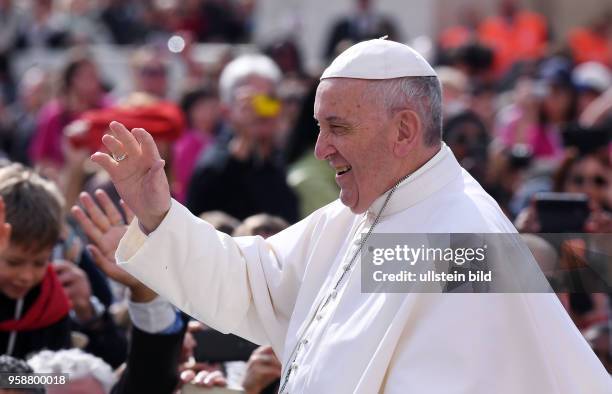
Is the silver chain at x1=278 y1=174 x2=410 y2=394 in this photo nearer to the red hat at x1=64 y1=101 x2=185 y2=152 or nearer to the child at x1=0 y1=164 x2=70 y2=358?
the child at x1=0 y1=164 x2=70 y2=358

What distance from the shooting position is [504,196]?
7.80m

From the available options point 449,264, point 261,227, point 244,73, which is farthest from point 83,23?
point 449,264

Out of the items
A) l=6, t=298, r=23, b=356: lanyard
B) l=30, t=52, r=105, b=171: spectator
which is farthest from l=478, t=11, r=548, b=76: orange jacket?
l=6, t=298, r=23, b=356: lanyard

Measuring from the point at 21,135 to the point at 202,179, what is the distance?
176 inches

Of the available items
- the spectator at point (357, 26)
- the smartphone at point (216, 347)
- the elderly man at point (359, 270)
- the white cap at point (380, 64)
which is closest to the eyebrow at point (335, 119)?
the elderly man at point (359, 270)

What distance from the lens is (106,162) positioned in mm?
3730

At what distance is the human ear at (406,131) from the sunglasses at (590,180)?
3.78m

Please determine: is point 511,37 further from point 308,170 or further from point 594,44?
point 308,170

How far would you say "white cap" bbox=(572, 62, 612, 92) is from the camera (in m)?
11.0

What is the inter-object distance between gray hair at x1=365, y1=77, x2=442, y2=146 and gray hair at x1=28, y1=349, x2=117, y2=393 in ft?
4.60

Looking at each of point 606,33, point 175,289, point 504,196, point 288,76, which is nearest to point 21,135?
point 288,76

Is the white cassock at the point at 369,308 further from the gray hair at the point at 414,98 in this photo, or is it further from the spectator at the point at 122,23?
the spectator at the point at 122,23

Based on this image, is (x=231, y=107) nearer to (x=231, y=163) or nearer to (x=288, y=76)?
(x=231, y=163)

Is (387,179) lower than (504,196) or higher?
higher
